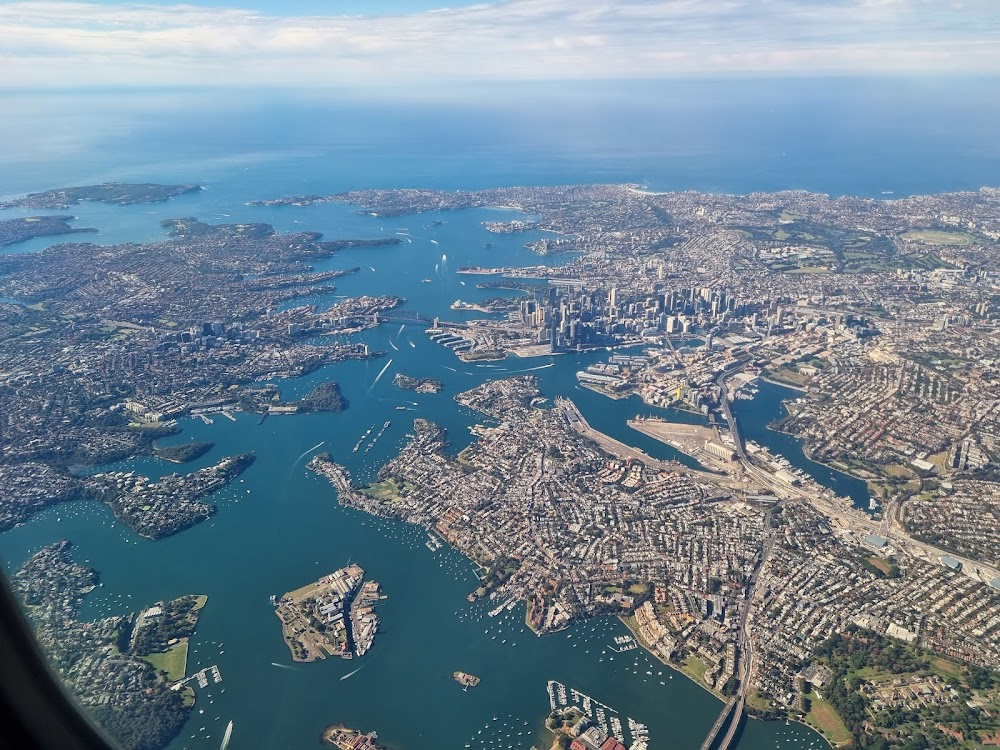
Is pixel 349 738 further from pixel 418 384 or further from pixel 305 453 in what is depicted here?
pixel 418 384

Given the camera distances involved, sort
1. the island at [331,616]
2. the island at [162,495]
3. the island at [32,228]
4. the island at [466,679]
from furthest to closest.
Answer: the island at [32,228], the island at [162,495], the island at [331,616], the island at [466,679]

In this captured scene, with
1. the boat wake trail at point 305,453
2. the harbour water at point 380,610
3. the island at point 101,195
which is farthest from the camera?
the island at point 101,195

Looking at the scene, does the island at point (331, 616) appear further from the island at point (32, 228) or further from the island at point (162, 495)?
the island at point (32, 228)

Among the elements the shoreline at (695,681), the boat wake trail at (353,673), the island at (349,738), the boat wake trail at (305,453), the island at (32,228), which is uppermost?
the island at (32,228)

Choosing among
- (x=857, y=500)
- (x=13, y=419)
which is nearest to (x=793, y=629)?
(x=857, y=500)

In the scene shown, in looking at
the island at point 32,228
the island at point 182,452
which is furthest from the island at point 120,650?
the island at point 32,228

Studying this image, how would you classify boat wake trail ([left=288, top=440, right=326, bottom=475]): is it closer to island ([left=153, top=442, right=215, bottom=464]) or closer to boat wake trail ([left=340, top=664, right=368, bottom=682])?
island ([left=153, top=442, right=215, bottom=464])

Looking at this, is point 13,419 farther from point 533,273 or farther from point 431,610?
point 533,273
